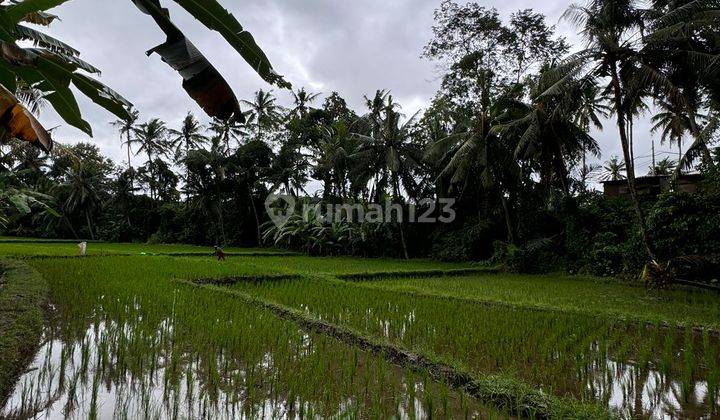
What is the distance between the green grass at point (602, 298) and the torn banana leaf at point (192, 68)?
522 centimetres

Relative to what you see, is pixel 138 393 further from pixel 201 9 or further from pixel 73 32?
pixel 73 32

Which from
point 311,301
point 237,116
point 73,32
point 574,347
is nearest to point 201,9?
point 237,116

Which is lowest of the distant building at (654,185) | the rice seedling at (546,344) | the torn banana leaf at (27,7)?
the rice seedling at (546,344)

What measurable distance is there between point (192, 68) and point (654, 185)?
48.9 ft

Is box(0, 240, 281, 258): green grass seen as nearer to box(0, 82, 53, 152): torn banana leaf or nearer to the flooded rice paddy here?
the flooded rice paddy

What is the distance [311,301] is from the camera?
6.16 m

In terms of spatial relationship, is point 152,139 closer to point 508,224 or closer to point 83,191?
point 83,191

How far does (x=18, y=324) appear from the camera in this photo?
12.4ft

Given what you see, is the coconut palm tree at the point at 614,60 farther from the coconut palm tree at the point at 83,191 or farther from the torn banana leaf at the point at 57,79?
the coconut palm tree at the point at 83,191

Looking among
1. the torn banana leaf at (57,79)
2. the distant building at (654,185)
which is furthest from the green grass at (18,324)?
the distant building at (654,185)

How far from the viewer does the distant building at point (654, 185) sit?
37.6ft

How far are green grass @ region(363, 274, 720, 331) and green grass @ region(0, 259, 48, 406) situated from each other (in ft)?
16.9

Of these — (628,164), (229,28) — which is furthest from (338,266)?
(229,28)

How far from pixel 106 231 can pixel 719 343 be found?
31.9 meters
